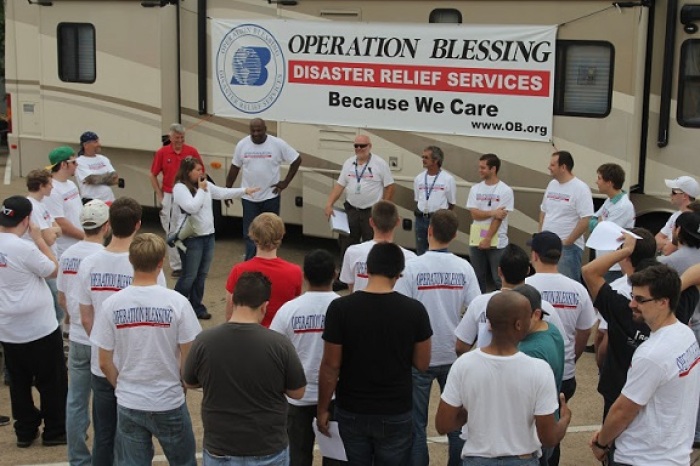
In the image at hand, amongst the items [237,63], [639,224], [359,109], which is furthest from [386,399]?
[237,63]

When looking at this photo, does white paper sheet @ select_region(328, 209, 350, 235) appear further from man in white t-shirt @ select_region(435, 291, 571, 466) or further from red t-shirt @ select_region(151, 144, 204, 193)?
man in white t-shirt @ select_region(435, 291, 571, 466)

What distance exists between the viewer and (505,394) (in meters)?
4.38

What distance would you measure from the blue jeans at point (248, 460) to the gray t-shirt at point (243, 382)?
23 millimetres

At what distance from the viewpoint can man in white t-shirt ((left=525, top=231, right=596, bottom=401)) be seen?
585 cm

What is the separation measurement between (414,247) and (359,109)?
1623 millimetres

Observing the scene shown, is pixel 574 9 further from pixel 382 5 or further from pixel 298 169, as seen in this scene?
pixel 298 169

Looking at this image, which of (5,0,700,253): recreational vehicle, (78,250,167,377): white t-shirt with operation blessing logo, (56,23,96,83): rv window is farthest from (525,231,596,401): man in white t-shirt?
A: (56,23,96,83): rv window

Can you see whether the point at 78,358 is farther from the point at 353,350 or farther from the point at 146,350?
the point at 353,350

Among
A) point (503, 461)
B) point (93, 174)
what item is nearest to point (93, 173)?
point (93, 174)

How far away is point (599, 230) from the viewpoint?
5742mm

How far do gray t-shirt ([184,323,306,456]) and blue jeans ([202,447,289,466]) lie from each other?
2cm

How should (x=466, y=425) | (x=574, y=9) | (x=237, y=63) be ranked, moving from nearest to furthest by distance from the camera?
(x=466, y=425) → (x=574, y=9) → (x=237, y=63)

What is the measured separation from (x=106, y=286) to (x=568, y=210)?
4.78 m

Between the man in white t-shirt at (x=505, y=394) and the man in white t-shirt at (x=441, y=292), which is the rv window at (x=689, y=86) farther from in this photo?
the man in white t-shirt at (x=505, y=394)
